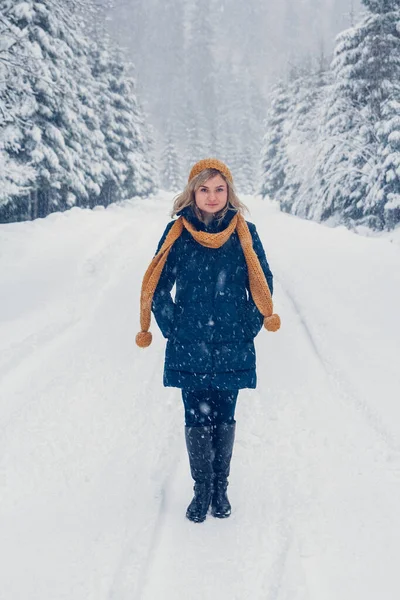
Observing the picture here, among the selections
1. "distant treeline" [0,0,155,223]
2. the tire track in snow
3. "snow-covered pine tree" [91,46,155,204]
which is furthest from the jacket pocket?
"snow-covered pine tree" [91,46,155,204]

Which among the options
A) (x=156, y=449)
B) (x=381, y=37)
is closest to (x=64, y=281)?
(x=156, y=449)

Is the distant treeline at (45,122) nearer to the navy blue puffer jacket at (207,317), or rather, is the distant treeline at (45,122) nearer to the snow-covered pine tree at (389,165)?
the navy blue puffer jacket at (207,317)

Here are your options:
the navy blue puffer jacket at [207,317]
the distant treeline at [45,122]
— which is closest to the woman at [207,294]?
the navy blue puffer jacket at [207,317]

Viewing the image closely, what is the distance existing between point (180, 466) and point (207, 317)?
1.38 metres

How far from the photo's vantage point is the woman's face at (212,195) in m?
2.89

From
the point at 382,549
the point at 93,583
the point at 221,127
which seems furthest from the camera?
the point at 221,127

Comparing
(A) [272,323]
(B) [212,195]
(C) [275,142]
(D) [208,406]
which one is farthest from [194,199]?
(C) [275,142]

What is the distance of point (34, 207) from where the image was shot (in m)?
18.3

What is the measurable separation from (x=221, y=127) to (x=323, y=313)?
4809 inches

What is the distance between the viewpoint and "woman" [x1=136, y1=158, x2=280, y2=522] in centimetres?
291

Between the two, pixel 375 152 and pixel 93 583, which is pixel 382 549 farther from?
pixel 375 152

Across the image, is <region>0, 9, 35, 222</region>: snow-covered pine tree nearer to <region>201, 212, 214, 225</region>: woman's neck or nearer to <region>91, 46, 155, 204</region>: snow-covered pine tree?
<region>201, 212, 214, 225</region>: woman's neck

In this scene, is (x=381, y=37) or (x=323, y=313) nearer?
(x=323, y=313)

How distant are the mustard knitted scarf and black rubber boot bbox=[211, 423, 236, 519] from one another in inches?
29.4
